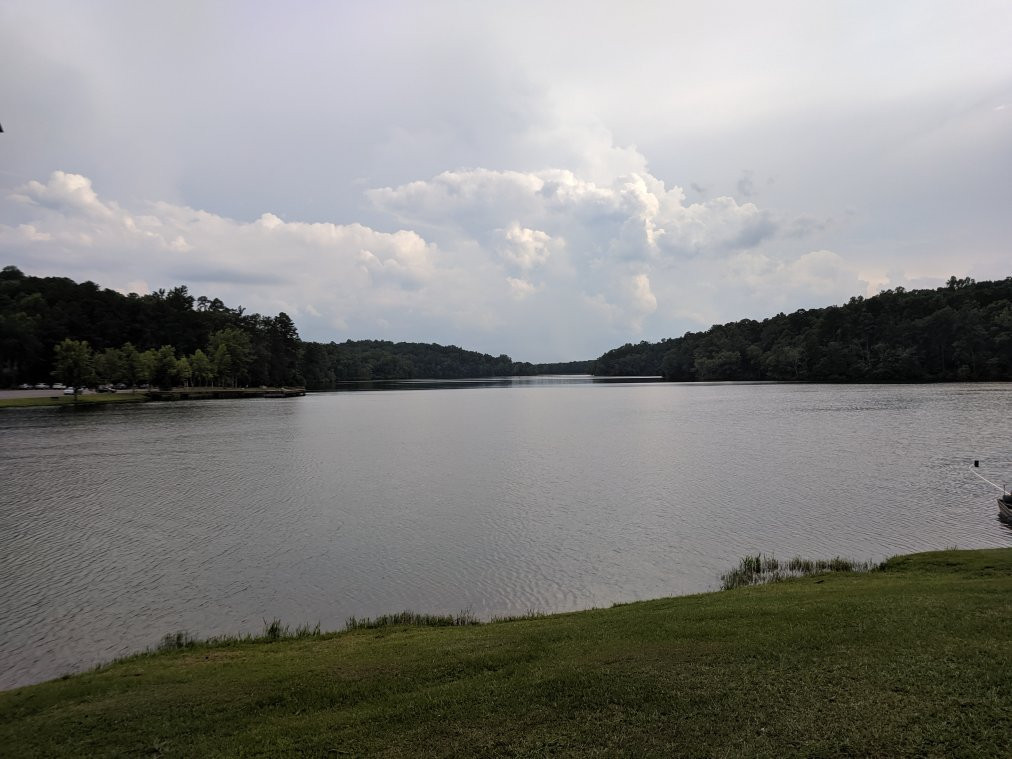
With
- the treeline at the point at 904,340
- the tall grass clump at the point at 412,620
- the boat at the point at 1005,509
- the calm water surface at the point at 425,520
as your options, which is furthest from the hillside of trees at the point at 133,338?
the treeline at the point at 904,340

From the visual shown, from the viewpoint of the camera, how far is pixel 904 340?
135 meters

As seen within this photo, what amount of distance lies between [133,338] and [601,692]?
507 feet

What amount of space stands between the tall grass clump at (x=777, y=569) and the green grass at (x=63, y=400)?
10156cm

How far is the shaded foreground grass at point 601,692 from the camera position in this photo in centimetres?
623

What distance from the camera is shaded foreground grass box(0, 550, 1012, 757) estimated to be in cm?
623

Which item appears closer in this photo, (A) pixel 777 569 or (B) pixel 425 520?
(A) pixel 777 569

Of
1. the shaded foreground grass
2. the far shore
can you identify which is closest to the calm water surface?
the shaded foreground grass

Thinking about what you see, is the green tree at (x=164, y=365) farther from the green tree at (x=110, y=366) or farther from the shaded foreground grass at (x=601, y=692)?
the shaded foreground grass at (x=601, y=692)

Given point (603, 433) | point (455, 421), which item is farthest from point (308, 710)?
point (455, 421)

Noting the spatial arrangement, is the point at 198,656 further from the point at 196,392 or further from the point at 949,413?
the point at 196,392

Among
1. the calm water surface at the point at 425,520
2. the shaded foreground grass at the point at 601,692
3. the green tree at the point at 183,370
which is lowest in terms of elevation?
the calm water surface at the point at 425,520

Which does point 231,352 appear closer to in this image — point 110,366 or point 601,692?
point 110,366

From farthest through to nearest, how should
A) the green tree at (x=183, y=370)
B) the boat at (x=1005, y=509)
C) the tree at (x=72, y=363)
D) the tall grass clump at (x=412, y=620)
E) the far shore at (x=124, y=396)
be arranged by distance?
1. the green tree at (x=183, y=370)
2. the tree at (x=72, y=363)
3. the far shore at (x=124, y=396)
4. the boat at (x=1005, y=509)
5. the tall grass clump at (x=412, y=620)

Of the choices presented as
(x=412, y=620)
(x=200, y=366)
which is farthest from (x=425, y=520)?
(x=200, y=366)
